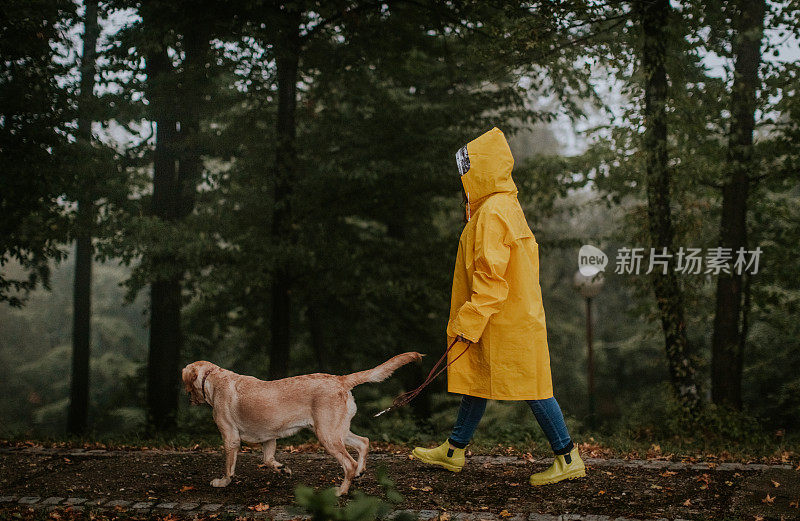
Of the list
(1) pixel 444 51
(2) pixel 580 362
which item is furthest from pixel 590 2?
(2) pixel 580 362

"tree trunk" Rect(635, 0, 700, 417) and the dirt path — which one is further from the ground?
"tree trunk" Rect(635, 0, 700, 417)

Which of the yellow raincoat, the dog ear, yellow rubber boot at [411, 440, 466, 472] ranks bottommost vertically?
yellow rubber boot at [411, 440, 466, 472]

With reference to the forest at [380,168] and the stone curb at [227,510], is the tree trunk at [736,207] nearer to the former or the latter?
the forest at [380,168]

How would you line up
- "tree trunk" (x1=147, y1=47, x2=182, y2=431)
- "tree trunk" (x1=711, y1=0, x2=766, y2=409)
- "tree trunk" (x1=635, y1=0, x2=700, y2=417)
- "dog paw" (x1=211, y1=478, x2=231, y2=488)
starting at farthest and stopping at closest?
1. "tree trunk" (x1=147, y1=47, x2=182, y2=431)
2. "tree trunk" (x1=711, y1=0, x2=766, y2=409)
3. "tree trunk" (x1=635, y1=0, x2=700, y2=417)
4. "dog paw" (x1=211, y1=478, x2=231, y2=488)

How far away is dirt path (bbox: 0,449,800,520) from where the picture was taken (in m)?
4.00

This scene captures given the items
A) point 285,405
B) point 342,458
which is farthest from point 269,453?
point 342,458

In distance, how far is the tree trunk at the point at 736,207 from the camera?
26.9 feet

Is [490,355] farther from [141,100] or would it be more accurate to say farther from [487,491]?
[141,100]

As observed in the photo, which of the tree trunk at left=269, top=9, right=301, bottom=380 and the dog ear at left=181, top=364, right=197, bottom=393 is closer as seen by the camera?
the dog ear at left=181, top=364, right=197, bottom=393

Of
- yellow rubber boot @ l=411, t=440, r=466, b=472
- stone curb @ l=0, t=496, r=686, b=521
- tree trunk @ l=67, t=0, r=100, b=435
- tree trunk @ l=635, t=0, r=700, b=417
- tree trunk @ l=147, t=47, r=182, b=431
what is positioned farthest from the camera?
tree trunk @ l=147, t=47, r=182, b=431

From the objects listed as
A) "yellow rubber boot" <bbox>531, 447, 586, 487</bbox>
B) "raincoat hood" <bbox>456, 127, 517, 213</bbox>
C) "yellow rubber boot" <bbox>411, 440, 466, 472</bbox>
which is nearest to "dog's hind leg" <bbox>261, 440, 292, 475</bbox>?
"yellow rubber boot" <bbox>411, 440, 466, 472</bbox>

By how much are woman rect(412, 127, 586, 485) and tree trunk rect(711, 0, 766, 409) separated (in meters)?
5.09

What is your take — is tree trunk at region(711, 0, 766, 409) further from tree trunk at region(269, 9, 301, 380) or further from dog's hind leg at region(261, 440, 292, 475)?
dog's hind leg at region(261, 440, 292, 475)

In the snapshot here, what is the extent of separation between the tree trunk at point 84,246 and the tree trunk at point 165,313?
1.11 meters
